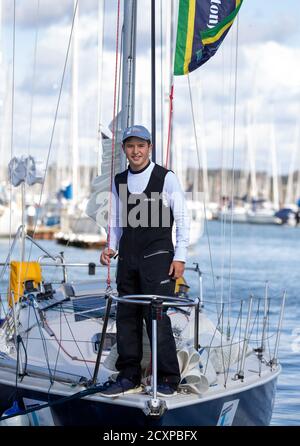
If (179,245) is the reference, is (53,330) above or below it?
below

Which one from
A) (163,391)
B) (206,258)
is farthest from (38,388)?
(206,258)

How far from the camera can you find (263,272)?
32812 millimetres

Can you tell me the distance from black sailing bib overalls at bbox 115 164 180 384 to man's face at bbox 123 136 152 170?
111 mm

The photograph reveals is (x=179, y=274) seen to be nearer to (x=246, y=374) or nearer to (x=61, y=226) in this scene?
(x=246, y=374)

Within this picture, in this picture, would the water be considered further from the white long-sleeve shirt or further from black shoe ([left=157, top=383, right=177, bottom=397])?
black shoe ([left=157, top=383, right=177, bottom=397])

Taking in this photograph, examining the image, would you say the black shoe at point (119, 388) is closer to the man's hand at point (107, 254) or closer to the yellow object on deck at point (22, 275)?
the man's hand at point (107, 254)

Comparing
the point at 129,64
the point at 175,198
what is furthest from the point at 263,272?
the point at 175,198

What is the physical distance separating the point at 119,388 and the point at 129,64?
3.82 meters

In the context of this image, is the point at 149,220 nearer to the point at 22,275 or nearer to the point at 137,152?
the point at 137,152

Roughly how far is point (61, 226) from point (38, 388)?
37.3 meters

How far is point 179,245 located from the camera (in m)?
8.01

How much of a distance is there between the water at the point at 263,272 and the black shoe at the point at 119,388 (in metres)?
2.73

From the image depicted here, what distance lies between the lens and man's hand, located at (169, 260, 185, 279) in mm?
8016

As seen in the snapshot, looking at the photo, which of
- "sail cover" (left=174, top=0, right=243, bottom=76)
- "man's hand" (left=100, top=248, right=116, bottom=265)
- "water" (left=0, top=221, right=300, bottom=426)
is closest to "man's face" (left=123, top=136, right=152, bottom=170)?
"man's hand" (left=100, top=248, right=116, bottom=265)
